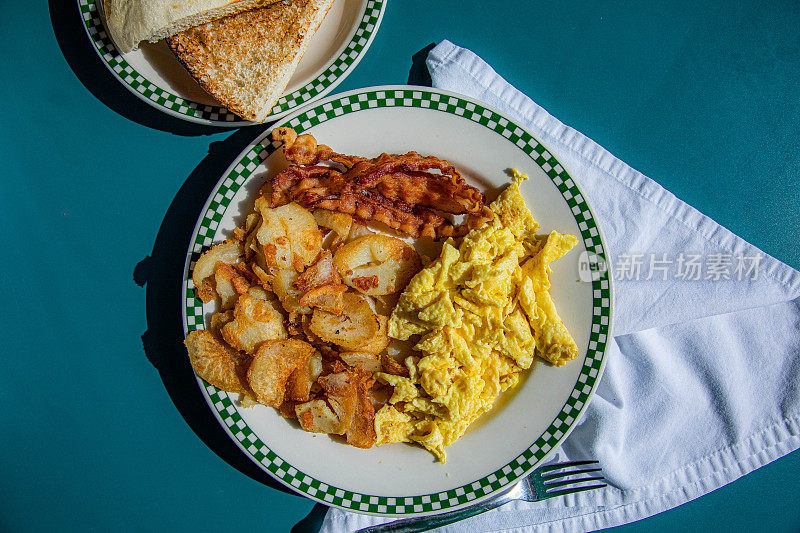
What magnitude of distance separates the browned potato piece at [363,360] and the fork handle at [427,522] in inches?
29.0

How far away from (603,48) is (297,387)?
2.11m

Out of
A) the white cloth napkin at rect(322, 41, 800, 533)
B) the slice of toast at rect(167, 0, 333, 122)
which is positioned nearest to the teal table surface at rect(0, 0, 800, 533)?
the white cloth napkin at rect(322, 41, 800, 533)

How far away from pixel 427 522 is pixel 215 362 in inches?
46.3

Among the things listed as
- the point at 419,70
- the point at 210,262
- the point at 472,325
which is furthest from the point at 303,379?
the point at 419,70

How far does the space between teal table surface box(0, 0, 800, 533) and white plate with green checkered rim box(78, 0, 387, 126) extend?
19 centimetres

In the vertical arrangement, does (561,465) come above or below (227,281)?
above

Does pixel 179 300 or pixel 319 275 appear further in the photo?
pixel 179 300

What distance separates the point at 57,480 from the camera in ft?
9.12

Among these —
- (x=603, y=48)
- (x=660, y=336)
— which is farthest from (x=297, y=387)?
(x=603, y=48)

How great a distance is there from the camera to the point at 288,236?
7.76ft

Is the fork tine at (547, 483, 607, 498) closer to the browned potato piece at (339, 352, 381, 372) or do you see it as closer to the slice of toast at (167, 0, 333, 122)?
the browned potato piece at (339, 352, 381, 372)

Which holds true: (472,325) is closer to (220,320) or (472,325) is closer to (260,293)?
(260,293)

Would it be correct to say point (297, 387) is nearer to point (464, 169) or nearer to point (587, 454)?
point (464, 169)

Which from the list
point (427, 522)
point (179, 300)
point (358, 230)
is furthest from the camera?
point (179, 300)
